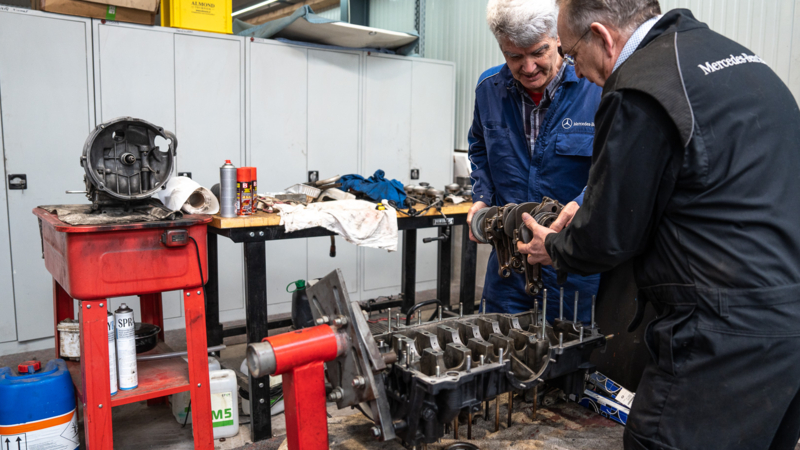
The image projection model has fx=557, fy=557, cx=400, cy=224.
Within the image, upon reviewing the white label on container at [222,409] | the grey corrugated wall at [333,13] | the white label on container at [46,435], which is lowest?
the white label on container at [222,409]

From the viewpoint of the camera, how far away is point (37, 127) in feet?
10.4

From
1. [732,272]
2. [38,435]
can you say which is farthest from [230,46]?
[732,272]

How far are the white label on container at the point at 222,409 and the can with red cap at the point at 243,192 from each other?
0.74 meters

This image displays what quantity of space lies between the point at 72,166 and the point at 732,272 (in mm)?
3449

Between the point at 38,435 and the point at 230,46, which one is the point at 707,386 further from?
the point at 230,46

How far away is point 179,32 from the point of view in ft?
11.4

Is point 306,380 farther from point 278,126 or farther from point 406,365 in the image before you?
point 278,126

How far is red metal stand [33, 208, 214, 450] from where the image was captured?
5.72 ft

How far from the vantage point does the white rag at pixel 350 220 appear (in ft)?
7.28

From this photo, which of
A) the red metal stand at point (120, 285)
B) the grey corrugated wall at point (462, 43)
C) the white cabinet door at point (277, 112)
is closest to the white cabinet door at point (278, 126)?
the white cabinet door at point (277, 112)

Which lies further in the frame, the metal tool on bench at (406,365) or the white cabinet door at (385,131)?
the white cabinet door at (385,131)

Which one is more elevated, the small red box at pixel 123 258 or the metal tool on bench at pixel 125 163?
the metal tool on bench at pixel 125 163

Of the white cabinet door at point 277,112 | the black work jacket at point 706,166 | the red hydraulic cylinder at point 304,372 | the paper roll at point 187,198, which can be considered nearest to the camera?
the black work jacket at point 706,166

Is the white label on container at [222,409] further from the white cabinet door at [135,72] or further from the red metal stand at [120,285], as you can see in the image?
the white cabinet door at [135,72]
